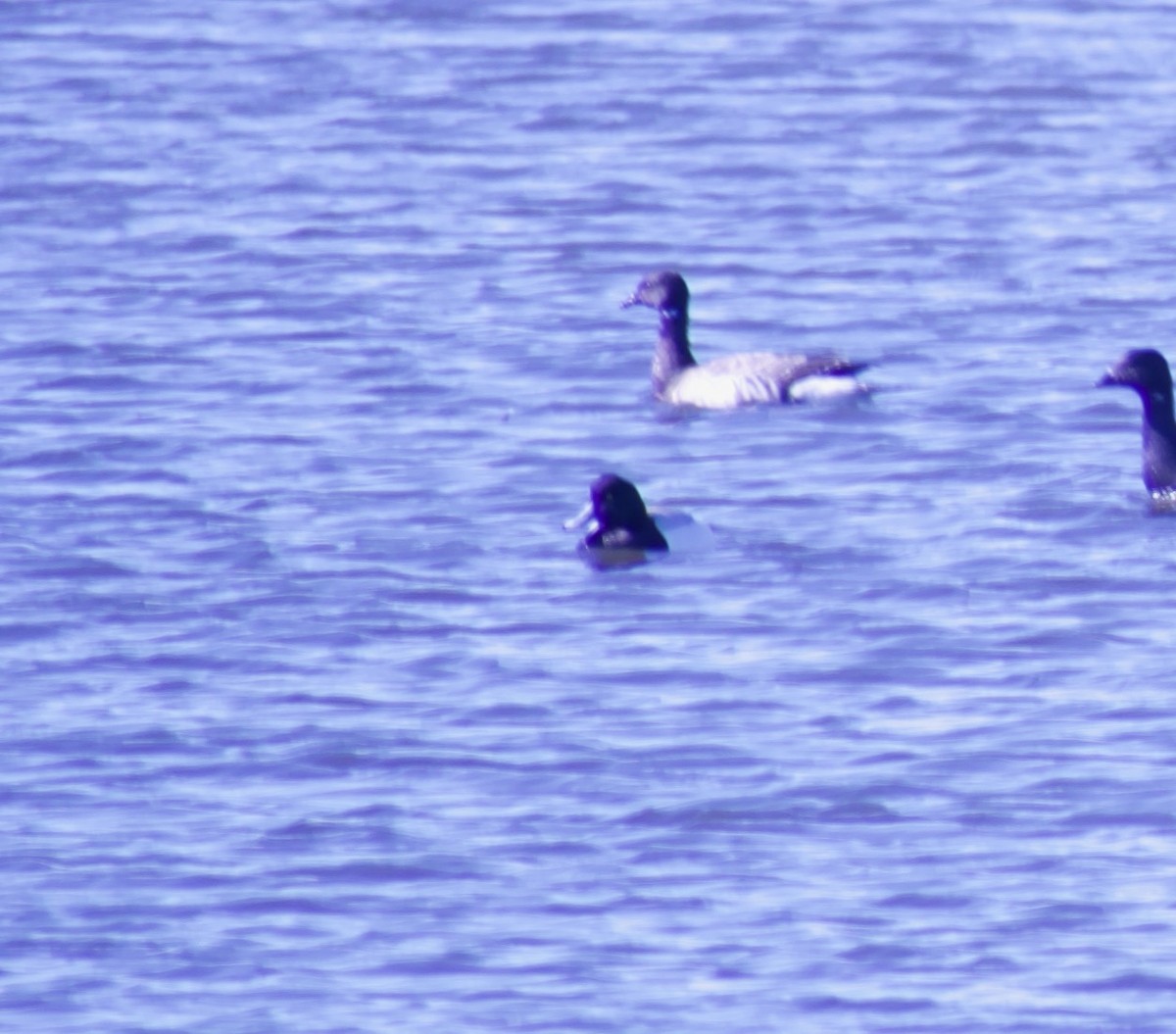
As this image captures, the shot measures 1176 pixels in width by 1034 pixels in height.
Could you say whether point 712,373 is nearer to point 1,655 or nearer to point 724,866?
point 1,655

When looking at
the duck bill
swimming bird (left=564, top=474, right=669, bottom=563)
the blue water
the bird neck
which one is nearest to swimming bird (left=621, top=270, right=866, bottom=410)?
the bird neck

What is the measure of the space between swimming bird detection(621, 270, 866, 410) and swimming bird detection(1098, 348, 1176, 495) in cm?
183

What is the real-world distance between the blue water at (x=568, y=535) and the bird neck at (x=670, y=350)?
17cm

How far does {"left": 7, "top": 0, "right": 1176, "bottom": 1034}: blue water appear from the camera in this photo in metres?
9.68

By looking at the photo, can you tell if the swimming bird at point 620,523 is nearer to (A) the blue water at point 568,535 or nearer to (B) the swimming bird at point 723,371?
(A) the blue water at point 568,535

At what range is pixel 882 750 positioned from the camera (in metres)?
11.2

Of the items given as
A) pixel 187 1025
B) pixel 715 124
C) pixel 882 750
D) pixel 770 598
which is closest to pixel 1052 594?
pixel 770 598

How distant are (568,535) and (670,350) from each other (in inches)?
135

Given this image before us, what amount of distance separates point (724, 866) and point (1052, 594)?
3651 mm

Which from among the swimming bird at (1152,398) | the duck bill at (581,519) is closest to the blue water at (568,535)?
the duck bill at (581,519)

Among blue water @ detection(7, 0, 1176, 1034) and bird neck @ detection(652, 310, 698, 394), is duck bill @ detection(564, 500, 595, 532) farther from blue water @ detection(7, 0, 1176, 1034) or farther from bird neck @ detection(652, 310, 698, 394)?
bird neck @ detection(652, 310, 698, 394)

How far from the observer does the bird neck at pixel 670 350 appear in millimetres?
18031

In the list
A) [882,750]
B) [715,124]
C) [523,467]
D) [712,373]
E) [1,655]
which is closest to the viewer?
[882,750]

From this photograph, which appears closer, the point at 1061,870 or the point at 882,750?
the point at 1061,870
